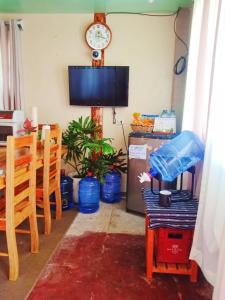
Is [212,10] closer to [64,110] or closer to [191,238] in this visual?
[191,238]

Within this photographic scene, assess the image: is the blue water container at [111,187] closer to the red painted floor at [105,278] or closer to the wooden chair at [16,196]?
the red painted floor at [105,278]

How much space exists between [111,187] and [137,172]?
0.54 metres

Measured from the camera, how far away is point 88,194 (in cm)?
276

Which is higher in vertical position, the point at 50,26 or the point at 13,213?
the point at 50,26

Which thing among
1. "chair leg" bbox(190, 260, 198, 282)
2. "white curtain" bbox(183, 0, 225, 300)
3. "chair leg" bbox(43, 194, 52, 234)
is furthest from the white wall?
"chair leg" bbox(190, 260, 198, 282)

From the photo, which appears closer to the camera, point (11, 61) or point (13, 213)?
point (13, 213)

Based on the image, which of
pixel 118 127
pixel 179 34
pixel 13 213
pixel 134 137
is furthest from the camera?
pixel 118 127

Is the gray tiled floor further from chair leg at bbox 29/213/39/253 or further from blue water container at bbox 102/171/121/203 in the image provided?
chair leg at bbox 29/213/39/253

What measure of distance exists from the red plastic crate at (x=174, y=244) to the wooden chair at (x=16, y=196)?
0.99 metres

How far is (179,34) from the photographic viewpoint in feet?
9.48

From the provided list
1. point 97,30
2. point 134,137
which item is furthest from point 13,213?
Result: point 97,30

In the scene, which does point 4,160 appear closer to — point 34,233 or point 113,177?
point 34,233

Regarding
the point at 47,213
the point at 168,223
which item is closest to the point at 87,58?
the point at 47,213

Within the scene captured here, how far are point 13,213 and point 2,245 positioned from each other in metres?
0.70
